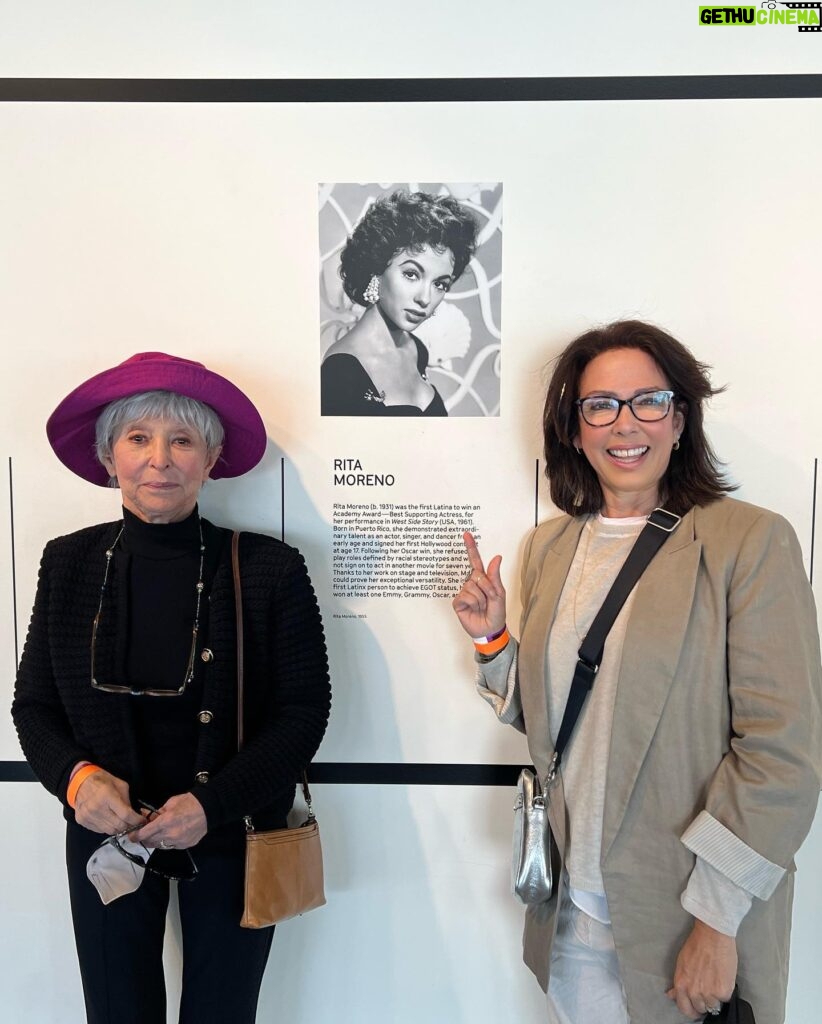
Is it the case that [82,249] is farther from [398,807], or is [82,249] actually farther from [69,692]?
[398,807]

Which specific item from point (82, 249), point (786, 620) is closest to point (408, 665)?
point (786, 620)

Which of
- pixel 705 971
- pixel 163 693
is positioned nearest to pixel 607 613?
pixel 705 971

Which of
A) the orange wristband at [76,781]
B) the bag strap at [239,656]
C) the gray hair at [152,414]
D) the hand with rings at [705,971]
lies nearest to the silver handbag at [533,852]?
the hand with rings at [705,971]

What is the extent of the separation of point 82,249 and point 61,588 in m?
0.84

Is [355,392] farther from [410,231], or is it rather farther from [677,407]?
[677,407]

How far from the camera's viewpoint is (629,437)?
1.22 metres

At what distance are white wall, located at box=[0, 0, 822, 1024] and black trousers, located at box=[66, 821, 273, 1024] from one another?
1.31ft

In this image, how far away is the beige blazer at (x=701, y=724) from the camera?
3.51 ft

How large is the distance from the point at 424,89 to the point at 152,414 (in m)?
0.98

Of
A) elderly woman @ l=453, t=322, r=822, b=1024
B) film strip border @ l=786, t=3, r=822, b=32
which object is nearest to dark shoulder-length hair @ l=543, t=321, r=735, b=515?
elderly woman @ l=453, t=322, r=822, b=1024

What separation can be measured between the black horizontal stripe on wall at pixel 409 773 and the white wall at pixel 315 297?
27 mm

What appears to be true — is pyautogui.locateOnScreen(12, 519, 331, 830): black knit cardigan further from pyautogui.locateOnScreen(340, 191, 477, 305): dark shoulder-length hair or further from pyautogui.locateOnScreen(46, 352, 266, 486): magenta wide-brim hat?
pyautogui.locateOnScreen(340, 191, 477, 305): dark shoulder-length hair

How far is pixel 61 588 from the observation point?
A: 4.40ft

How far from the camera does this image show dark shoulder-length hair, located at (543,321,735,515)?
49.4 inches
